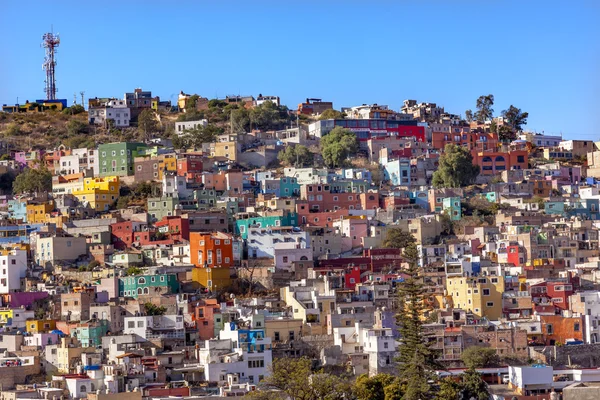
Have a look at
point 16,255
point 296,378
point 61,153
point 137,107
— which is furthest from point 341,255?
point 137,107

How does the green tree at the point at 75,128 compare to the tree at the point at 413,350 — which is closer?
the tree at the point at 413,350

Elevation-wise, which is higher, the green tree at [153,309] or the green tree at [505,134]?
the green tree at [505,134]

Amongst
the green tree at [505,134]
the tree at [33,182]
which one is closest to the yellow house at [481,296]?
the tree at [33,182]

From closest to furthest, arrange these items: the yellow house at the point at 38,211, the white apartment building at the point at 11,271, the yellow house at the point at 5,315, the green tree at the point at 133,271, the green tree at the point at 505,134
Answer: the yellow house at the point at 5,315
the white apartment building at the point at 11,271
the green tree at the point at 133,271
the yellow house at the point at 38,211
the green tree at the point at 505,134

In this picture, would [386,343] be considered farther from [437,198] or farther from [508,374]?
[437,198]

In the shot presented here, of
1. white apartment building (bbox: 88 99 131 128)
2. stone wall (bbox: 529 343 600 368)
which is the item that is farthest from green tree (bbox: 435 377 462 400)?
white apartment building (bbox: 88 99 131 128)

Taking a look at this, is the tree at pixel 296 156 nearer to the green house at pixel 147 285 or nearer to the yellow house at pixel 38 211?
the yellow house at pixel 38 211

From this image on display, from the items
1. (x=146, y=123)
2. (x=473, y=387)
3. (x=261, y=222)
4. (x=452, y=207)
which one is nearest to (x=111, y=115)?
(x=146, y=123)

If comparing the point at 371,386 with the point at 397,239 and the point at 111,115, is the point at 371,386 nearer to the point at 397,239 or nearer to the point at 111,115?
the point at 397,239
